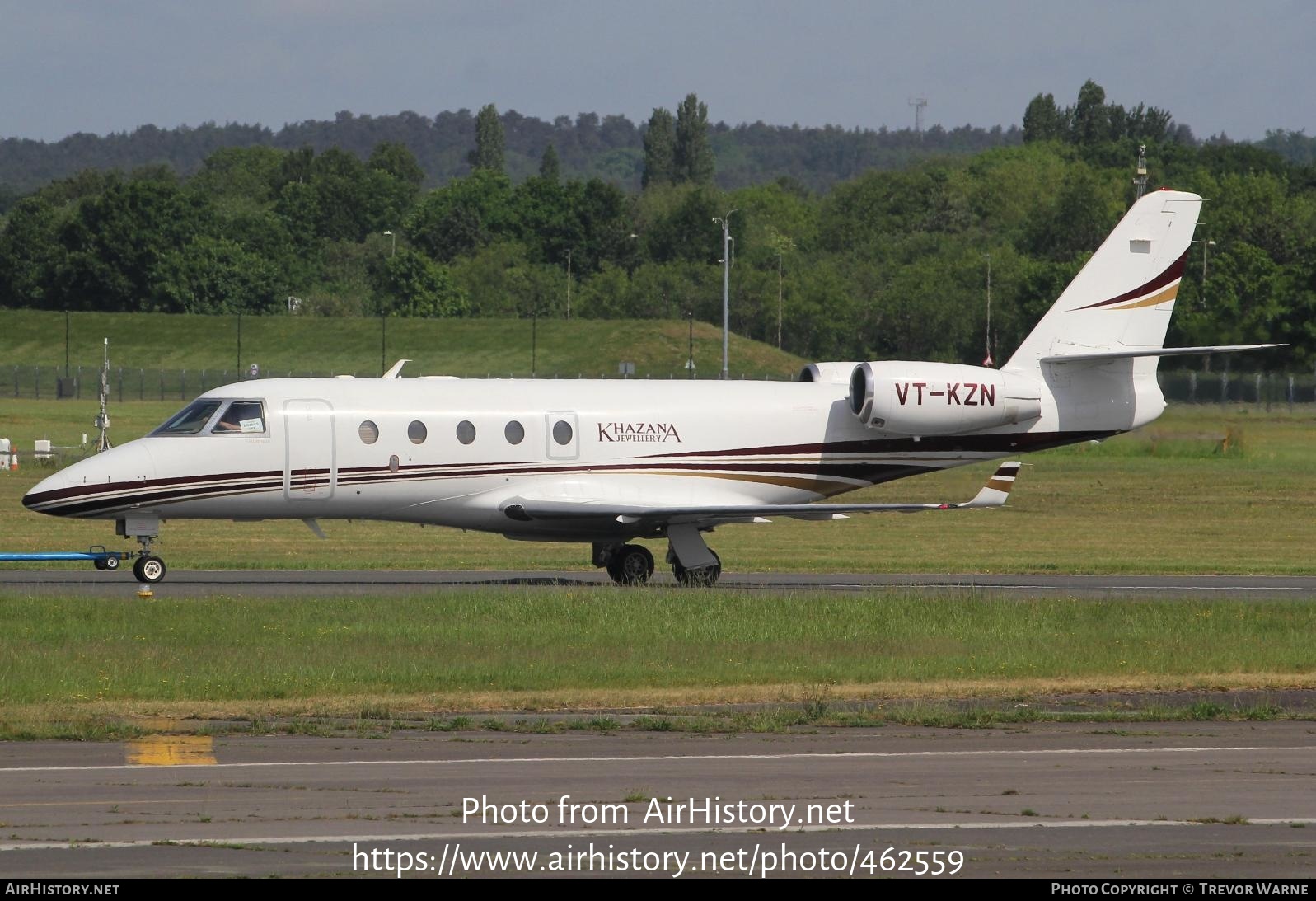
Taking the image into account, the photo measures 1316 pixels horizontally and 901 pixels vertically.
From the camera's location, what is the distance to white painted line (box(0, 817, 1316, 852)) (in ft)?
35.0

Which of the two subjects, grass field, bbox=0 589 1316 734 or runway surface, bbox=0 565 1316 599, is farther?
runway surface, bbox=0 565 1316 599

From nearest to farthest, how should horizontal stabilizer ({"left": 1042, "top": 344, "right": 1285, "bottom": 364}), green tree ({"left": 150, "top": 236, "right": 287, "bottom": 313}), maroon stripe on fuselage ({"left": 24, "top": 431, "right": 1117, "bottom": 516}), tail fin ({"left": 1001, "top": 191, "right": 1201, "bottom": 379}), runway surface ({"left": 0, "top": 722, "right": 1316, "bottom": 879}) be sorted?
runway surface ({"left": 0, "top": 722, "right": 1316, "bottom": 879})
maroon stripe on fuselage ({"left": 24, "top": 431, "right": 1117, "bottom": 516})
horizontal stabilizer ({"left": 1042, "top": 344, "right": 1285, "bottom": 364})
tail fin ({"left": 1001, "top": 191, "right": 1201, "bottom": 379})
green tree ({"left": 150, "top": 236, "right": 287, "bottom": 313})

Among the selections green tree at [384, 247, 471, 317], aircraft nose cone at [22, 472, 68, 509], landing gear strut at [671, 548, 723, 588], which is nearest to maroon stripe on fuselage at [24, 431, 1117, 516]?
aircraft nose cone at [22, 472, 68, 509]

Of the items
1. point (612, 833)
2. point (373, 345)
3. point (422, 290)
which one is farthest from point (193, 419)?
point (422, 290)

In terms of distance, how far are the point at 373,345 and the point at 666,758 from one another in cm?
11208

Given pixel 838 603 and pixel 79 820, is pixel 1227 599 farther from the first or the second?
pixel 79 820

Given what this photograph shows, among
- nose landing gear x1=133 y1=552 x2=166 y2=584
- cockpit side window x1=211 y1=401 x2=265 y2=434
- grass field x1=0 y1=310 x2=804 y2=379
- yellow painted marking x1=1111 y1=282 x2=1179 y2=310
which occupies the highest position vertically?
grass field x1=0 y1=310 x2=804 y2=379

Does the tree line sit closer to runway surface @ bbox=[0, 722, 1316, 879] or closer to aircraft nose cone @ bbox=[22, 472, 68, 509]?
aircraft nose cone @ bbox=[22, 472, 68, 509]

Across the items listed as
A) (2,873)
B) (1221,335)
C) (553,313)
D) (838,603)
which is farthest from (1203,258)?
(2,873)

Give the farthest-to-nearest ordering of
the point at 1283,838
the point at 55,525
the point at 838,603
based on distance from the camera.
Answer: the point at 55,525, the point at 838,603, the point at 1283,838

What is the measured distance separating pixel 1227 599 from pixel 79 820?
1874cm

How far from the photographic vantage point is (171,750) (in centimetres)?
1410

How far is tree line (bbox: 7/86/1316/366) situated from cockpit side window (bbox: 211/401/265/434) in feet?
227

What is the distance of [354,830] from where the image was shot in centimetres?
1117
